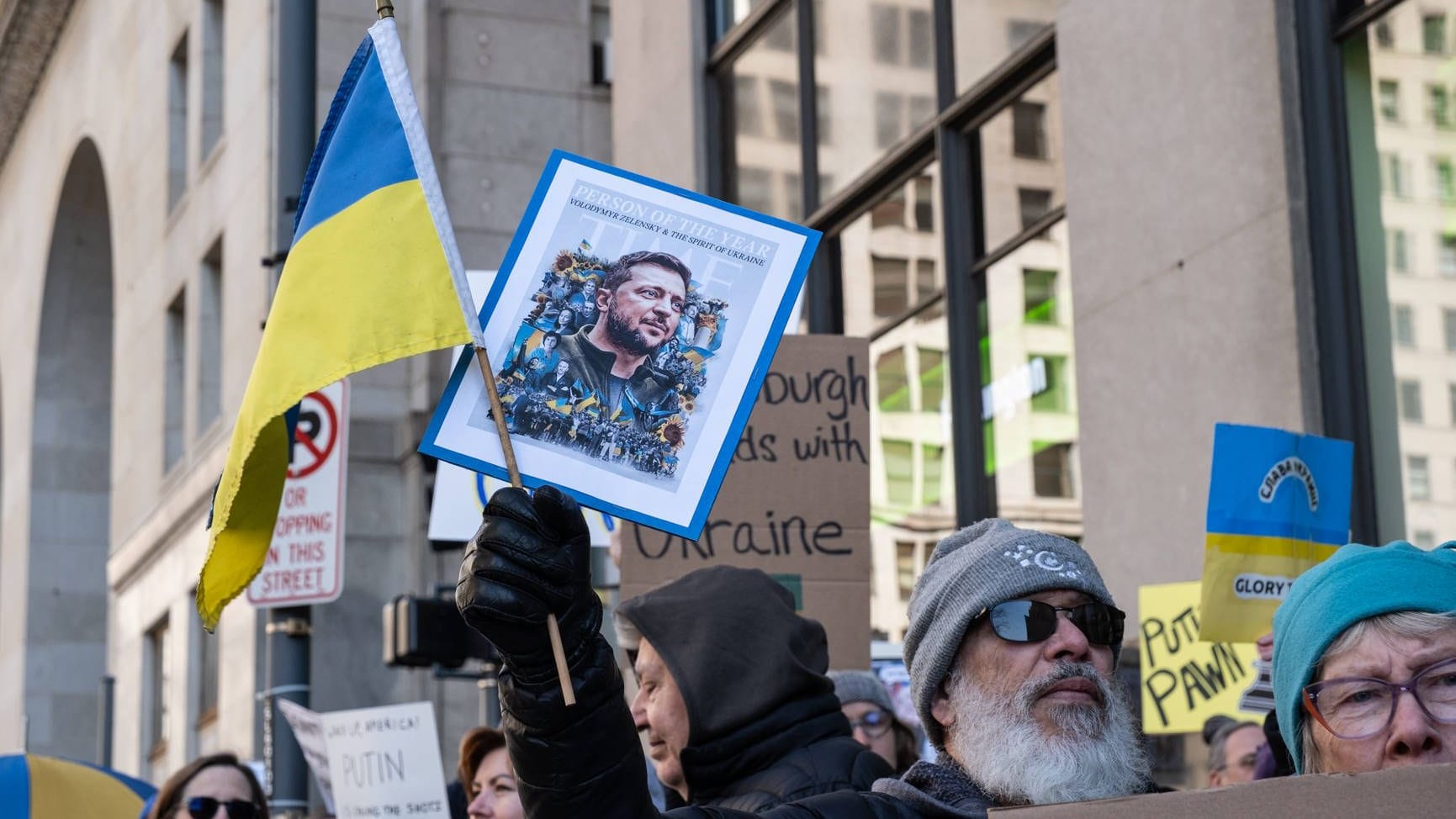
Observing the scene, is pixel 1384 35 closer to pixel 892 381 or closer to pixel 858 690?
pixel 858 690

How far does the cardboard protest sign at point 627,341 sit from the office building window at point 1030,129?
19.3ft

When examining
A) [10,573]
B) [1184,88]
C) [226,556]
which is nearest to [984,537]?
[226,556]

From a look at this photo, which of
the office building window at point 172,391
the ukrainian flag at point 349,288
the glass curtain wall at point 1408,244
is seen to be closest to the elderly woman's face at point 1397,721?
the ukrainian flag at point 349,288

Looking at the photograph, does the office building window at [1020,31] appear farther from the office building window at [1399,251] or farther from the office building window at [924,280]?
the office building window at [1399,251]

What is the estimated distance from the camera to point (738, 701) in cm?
416

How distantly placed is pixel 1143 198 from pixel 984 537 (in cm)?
472

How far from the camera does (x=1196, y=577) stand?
25.1ft

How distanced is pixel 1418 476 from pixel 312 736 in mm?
4010

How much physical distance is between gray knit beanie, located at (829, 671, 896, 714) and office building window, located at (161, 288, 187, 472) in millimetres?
19193

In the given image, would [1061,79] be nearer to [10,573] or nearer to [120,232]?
[120,232]

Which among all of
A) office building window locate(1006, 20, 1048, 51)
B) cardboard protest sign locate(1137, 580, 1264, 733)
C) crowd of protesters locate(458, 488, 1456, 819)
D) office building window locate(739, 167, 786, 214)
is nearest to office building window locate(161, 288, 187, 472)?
office building window locate(739, 167, 786, 214)

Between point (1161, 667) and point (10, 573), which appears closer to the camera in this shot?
point (1161, 667)

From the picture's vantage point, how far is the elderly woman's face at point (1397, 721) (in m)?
3.15

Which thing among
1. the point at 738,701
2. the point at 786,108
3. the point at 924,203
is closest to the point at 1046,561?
the point at 738,701
